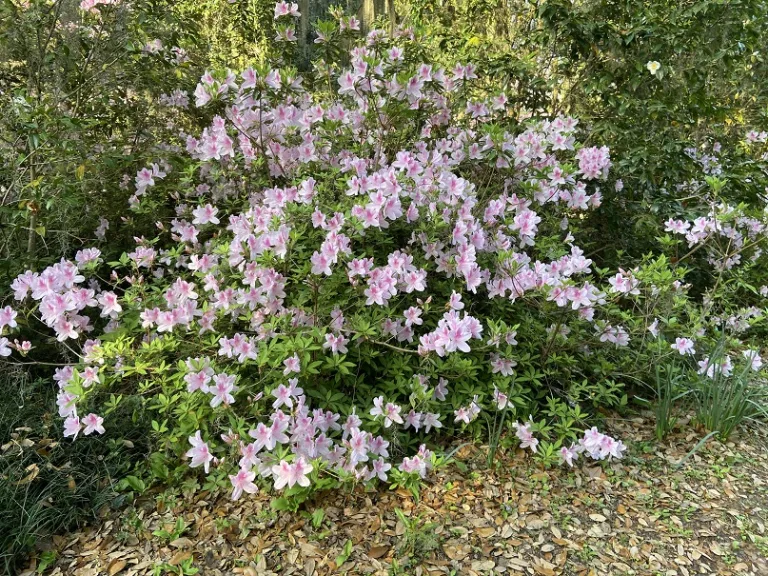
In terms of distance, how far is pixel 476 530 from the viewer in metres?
1.97

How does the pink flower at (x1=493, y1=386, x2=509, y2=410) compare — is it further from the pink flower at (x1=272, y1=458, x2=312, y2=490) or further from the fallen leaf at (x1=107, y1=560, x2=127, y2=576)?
the fallen leaf at (x1=107, y1=560, x2=127, y2=576)

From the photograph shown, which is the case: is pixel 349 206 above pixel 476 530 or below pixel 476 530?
above

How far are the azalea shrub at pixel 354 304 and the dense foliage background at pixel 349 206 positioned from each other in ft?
0.10

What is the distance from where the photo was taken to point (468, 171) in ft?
10.0

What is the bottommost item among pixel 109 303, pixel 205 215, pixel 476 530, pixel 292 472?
pixel 476 530

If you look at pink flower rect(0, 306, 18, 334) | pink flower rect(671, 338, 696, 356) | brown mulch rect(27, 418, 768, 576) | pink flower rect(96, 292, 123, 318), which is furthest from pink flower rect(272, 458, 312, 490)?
pink flower rect(671, 338, 696, 356)

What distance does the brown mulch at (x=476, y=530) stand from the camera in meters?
1.85

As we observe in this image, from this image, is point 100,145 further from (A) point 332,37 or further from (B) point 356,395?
(B) point 356,395

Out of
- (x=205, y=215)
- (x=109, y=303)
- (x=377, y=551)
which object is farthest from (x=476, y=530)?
(x=205, y=215)

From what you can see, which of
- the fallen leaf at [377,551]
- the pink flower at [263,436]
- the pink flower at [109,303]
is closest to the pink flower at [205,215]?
the pink flower at [109,303]

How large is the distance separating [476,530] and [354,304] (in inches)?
37.2

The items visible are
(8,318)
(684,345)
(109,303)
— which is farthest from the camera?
(684,345)

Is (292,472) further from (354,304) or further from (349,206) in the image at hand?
(349,206)

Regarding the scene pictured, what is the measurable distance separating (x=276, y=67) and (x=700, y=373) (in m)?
2.74
